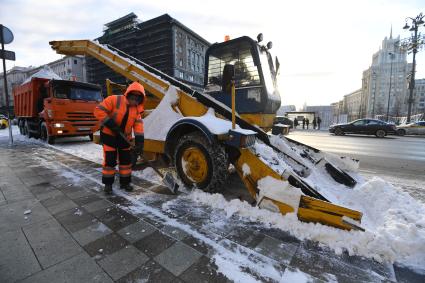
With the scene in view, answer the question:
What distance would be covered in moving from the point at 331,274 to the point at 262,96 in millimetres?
2923

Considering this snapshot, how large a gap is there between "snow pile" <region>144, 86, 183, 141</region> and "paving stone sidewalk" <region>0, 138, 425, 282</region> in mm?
1192

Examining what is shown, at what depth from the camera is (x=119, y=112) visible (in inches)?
138

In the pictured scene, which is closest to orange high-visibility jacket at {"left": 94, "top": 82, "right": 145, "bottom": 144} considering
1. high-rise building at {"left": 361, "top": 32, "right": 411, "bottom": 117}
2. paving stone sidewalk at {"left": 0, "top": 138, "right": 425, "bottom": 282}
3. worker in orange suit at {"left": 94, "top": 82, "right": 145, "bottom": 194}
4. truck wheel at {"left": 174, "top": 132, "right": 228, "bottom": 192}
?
worker in orange suit at {"left": 94, "top": 82, "right": 145, "bottom": 194}

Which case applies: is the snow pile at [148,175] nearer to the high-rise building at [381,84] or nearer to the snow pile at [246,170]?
the snow pile at [246,170]

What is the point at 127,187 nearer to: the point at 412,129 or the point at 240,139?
the point at 240,139

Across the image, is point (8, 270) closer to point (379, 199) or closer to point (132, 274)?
point (132, 274)

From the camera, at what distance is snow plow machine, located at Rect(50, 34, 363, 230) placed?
2574 millimetres

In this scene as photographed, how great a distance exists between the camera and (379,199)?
300 cm

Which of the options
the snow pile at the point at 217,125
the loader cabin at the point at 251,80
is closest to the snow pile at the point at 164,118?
the snow pile at the point at 217,125

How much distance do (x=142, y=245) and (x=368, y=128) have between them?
19.0m

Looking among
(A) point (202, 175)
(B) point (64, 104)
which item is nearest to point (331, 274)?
(A) point (202, 175)

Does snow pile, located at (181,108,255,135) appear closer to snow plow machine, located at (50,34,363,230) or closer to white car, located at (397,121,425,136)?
snow plow machine, located at (50,34,363,230)

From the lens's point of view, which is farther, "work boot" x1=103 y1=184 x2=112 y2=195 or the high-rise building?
the high-rise building

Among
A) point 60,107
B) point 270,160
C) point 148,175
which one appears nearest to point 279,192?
point 270,160
